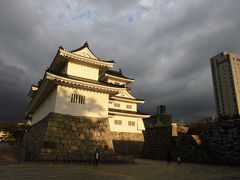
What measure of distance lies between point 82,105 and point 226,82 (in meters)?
86.6

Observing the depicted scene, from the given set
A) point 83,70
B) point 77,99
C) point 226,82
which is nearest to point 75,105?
point 77,99

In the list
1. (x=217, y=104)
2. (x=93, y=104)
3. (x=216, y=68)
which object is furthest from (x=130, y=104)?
(x=216, y=68)

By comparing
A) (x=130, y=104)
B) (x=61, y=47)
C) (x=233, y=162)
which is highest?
(x=61, y=47)

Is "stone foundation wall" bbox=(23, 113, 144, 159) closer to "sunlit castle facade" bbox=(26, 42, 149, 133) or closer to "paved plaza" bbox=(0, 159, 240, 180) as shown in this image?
"sunlit castle facade" bbox=(26, 42, 149, 133)

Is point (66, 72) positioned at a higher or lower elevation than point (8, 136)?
higher

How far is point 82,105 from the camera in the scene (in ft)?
59.7

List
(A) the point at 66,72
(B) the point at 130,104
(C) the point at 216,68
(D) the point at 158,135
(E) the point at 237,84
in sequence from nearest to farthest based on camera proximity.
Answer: (A) the point at 66,72, (D) the point at 158,135, (B) the point at 130,104, (E) the point at 237,84, (C) the point at 216,68

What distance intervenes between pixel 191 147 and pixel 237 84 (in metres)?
79.3

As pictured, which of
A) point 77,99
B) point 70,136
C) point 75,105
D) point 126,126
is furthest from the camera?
point 126,126

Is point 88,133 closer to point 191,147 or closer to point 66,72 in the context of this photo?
point 66,72

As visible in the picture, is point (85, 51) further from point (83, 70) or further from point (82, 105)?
point (82, 105)

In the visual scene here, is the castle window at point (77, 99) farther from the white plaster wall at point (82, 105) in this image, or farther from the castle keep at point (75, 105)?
the white plaster wall at point (82, 105)

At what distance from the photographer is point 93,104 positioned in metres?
18.8

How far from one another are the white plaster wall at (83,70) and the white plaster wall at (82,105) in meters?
2.02
